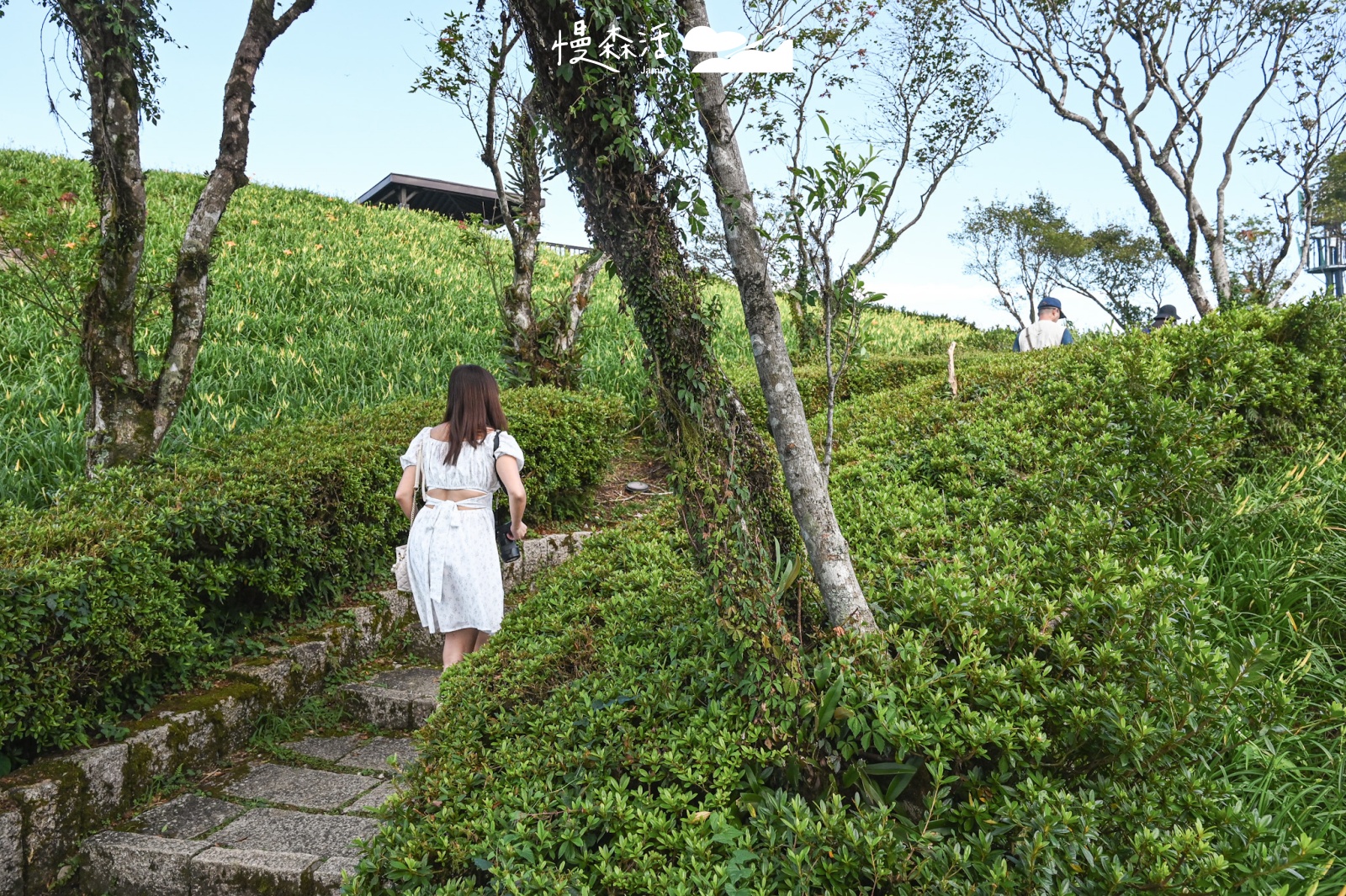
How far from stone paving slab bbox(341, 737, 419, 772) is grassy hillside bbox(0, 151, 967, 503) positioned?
2401 millimetres

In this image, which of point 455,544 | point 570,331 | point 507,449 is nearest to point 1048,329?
point 570,331

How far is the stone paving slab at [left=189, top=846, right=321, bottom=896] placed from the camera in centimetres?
322

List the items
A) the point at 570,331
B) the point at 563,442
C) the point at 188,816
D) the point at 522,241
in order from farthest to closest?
the point at 570,331 < the point at 522,241 < the point at 563,442 < the point at 188,816

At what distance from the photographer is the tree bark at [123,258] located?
5.05 m

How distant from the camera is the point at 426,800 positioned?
2545 millimetres

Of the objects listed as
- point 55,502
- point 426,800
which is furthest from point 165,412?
point 426,800

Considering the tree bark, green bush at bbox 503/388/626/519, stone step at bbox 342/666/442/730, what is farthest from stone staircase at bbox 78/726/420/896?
green bush at bbox 503/388/626/519

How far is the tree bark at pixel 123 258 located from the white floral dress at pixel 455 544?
206 centimetres

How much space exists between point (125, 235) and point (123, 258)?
14cm

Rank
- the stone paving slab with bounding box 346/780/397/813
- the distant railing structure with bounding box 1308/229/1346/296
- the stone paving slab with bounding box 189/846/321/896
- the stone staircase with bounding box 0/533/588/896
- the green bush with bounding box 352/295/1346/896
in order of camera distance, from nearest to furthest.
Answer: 1. the green bush with bounding box 352/295/1346/896
2. the stone paving slab with bounding box 189/846/321/896
3. the stone staircase with bounding box 0/533/588/896
4. the stone paving slab with bounding box 346/780/397/813
5. the distant railing structure with bounding box 1308/229/1346/296

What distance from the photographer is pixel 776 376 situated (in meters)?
2.71

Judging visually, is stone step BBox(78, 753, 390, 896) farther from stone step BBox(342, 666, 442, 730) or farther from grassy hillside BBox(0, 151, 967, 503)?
grassy hillside BBox(0, 151, 967, 503)

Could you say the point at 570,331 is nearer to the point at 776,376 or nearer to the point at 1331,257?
the point at 776,376

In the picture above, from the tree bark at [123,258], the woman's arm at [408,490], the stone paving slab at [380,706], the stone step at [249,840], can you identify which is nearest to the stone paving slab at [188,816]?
the stone step at [249,840]
